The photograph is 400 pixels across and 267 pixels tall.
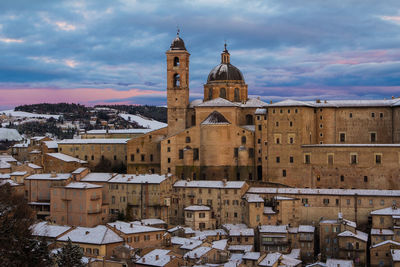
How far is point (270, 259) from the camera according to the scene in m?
49.8

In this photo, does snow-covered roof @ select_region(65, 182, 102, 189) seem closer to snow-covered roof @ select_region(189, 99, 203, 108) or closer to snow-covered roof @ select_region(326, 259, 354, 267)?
snow-covered roof @ select_region(189, 99, 203, 108)

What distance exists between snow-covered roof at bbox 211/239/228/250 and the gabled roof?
18.5m

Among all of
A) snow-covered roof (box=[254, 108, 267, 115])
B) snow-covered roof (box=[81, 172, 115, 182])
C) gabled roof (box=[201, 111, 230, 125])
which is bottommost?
snow-covered roof (box=[81, 172, 115, 182])

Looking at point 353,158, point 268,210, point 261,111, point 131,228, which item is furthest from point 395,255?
point 261,111

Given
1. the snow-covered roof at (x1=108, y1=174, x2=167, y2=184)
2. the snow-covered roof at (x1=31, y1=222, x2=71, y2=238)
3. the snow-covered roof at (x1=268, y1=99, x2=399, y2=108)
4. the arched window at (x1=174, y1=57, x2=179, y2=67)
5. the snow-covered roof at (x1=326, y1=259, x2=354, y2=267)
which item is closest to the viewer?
the snow-covered roof at (x1=326, y1=259, x2=354, y2=267)

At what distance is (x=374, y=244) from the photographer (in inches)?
2093

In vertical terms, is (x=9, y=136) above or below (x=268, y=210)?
above

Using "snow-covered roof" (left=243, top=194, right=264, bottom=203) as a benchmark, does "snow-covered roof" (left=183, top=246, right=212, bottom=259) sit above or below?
below

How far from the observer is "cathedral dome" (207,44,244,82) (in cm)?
7925

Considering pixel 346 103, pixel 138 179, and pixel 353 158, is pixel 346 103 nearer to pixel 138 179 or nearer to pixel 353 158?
pixel 353 158

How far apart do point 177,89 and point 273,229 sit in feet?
88.0

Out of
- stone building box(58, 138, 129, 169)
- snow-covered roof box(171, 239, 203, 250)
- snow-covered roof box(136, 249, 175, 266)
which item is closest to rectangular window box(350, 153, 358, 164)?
snow-covered roof box(171, 239, 203, 250)

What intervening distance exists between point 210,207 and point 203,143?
410 inches

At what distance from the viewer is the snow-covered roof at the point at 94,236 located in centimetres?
5112
